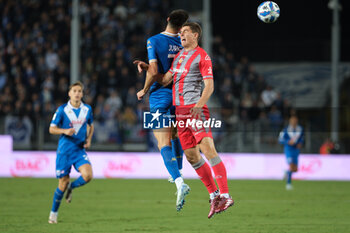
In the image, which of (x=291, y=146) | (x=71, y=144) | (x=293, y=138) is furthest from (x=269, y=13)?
(x=291, y=146)

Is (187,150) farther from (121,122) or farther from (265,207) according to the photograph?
(121,122)

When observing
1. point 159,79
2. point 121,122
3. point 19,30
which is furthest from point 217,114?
point 159,79

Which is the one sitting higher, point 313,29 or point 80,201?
point 313,29

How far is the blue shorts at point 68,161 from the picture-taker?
11539 millimetres

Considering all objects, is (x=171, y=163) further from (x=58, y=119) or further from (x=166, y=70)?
(x=58, y=119)

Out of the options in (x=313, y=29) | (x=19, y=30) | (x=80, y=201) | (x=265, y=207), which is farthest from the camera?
(x=313, y=29)

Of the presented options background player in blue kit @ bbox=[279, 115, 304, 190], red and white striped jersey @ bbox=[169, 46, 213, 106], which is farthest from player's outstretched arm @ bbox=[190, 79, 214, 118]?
background player in blue kit @ bbox=[279, 115, 304, 190]

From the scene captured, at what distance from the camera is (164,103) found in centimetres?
873

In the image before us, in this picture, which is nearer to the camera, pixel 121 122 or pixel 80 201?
pixel 80 201

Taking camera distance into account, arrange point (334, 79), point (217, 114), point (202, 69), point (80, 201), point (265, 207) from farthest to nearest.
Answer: point (334, 79) < point (217, 114) < point (80, 201) < point (265, 207) < point (202, 69)

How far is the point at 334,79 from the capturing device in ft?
74.0

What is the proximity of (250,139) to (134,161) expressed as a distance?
3977 millimetres

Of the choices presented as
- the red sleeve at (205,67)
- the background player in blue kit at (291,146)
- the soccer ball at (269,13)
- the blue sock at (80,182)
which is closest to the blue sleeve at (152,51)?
the red sleeve at (205,67)

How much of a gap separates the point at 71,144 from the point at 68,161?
31 centimetres
